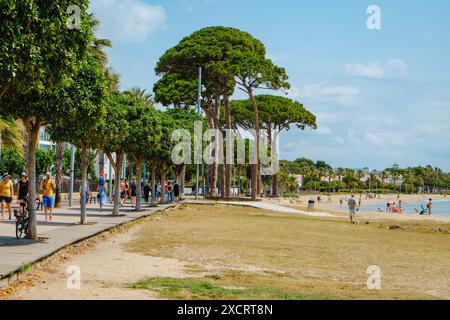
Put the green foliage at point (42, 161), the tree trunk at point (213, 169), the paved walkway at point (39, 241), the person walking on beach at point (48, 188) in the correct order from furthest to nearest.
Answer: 1. the green foliage at point (42, 161)
2. the tree trunk at point (213, 169)
3. the person walking on beach at point (48, 188)
4. the paved walkway at point (39, 241)

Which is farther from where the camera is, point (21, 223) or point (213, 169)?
point (213, 169)

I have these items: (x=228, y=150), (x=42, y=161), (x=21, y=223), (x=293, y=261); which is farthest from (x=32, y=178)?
(x=42, y=161)

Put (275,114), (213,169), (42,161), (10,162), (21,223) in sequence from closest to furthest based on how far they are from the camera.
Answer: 1. (21,223)
2. (213,169)
3. (10,162)
4. (42,161)
5. (275,114)

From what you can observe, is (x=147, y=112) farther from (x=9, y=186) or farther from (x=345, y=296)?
(x=345, y=296)

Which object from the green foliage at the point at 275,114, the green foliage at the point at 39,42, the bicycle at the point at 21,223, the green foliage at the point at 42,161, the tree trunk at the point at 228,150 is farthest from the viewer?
the green foliage at the point at 275,114

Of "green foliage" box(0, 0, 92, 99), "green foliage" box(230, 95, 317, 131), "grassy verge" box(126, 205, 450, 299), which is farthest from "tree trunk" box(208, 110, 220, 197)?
"green foliage" box(0, 0, 92, 99)

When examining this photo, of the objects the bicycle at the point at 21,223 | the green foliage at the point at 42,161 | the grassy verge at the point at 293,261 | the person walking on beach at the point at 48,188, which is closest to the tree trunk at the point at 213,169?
the green foliage at the point at 42,161

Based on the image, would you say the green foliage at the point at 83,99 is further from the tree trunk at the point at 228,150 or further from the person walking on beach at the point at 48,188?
the tree trunk at the point at 228,150

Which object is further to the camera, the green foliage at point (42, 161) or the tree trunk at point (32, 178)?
the green foliage at point (42, 161)

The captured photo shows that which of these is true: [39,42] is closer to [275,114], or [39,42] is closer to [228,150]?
[228,150]

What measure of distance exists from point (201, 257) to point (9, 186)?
12.0 m

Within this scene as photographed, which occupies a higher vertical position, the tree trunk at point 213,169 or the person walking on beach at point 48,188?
the tree trunk at point 213,169

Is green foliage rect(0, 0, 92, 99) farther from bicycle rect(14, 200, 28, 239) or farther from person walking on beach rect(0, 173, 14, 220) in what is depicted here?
person walking on beach rect(0, 173, 14, 220)

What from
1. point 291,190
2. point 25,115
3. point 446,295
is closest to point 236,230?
point 25,115
